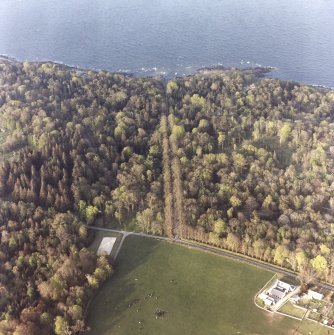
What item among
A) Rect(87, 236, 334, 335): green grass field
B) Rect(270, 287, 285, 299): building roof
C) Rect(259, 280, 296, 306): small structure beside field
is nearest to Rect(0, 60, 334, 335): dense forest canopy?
Rect(87, 236, 334, 335): green grass field

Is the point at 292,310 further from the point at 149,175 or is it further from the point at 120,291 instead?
the point at 149,175

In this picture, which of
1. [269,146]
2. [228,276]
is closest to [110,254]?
[228,276]

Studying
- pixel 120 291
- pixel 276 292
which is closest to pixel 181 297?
pixel 120 291

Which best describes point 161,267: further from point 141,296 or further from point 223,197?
point 223,197

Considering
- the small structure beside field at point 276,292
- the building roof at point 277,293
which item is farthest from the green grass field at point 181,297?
the building roof at point 277,293

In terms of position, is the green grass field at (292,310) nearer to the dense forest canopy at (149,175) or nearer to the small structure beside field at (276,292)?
the small structure beside field at (276,292)

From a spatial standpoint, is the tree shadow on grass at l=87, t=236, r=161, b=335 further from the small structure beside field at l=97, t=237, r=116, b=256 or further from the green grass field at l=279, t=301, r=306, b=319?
the green grass field at l=279, t=301, r=306, b=319
